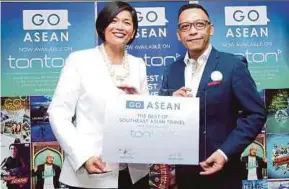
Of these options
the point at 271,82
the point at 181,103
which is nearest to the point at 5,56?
the point at 181,103

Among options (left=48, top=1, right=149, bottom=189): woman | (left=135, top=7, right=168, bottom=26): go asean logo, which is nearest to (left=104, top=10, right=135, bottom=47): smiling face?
(left=48, top=1, right=149, bottom=189): woman

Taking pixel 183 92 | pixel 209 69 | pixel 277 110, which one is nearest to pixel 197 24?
pixel 209 69

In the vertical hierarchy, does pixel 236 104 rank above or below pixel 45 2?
below

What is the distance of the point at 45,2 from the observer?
2191mm

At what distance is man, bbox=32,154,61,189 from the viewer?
7.23 feet

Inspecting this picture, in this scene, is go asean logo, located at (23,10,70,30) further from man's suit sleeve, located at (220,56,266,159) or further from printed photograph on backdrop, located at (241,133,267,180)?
printed photograph on backdrop, located at (241,133,267,180)

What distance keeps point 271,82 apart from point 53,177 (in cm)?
125

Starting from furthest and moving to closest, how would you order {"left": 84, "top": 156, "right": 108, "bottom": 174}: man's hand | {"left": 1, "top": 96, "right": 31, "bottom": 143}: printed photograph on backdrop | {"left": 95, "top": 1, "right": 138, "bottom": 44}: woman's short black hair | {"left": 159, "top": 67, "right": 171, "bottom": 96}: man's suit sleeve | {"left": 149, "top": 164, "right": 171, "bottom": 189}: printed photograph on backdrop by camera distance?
{"left": 1, "top": 96, "right": 31, "bottom": 143}: printed photograph on backdrop, {"left": 149, "top": 164, "right": 171, "bottom": 189}: printed photograph on backdrop, {"left": 159, "top": 67, "right": 171, "bottom": 96}: man's suit sleeve, {"left": 95, "top": 1, "right": 138, "bottom": 44}: woman's short black hair, {"left": 84, "top": 156, "right": 108, "bottom": 174}: man's hand

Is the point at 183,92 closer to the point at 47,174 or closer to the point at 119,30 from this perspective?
the point at 119,30

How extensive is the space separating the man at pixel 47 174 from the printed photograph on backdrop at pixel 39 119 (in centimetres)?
11

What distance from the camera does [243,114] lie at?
184 cm

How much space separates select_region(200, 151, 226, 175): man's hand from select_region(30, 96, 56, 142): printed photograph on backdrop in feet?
2.79

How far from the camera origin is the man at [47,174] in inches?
86.8

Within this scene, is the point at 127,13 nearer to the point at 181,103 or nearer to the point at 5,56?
the point at 181,103
